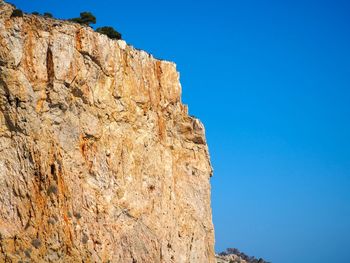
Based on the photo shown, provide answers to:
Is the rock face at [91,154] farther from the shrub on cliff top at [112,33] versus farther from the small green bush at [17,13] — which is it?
the shrub on cliff top at [112,33]

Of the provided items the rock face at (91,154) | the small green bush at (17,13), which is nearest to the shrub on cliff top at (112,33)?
the rock face at (91,154)

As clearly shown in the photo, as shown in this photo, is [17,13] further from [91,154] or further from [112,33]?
[112,33]

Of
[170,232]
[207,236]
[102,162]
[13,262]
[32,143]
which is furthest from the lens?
[207,236]

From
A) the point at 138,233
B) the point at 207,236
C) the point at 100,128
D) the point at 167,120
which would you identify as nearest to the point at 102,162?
the point at 100,128

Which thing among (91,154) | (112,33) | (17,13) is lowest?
(91,154)

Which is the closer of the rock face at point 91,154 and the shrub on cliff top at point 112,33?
the rock face at point 91,154

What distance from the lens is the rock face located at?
46.8 metres

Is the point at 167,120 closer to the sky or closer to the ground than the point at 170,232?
closer to the sky

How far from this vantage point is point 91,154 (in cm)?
5116

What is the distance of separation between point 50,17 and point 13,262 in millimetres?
17642

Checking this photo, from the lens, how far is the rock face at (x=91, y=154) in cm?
4681

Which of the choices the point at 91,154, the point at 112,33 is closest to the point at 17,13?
the point at 91,154

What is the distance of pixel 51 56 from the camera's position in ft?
163

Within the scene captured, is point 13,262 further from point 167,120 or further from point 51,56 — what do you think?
point 167,120
